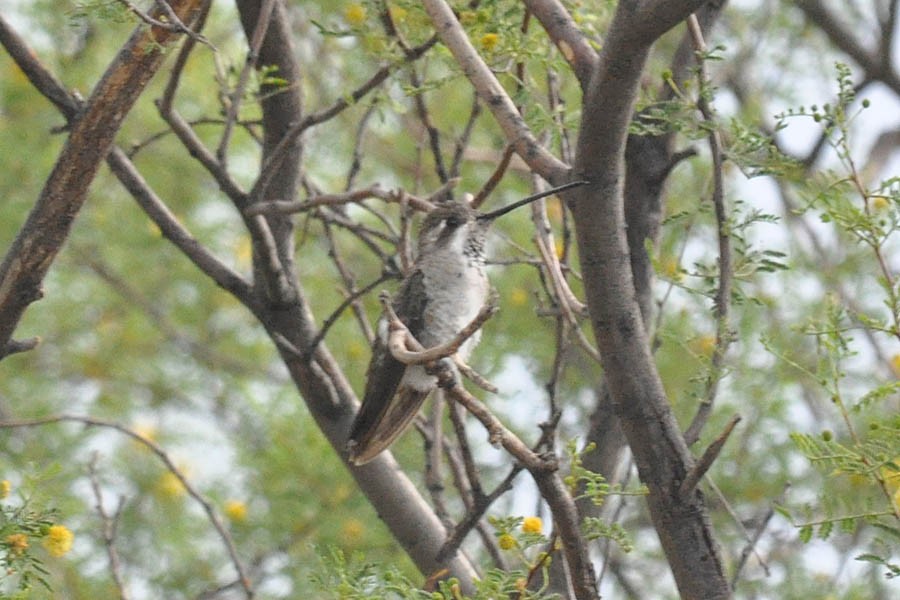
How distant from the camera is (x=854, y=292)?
6199 mm

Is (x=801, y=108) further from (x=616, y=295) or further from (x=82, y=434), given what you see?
(x=82, y=434)

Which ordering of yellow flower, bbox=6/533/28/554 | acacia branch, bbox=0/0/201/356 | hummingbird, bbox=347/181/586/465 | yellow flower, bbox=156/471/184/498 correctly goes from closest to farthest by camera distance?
yellow flower, bbox=6/533/28/554 < acacia branch, bbox=0/0/201/356 < hummingbird, bbox=347/181/586/465 < yellow flower, bbox=156/471/184/498

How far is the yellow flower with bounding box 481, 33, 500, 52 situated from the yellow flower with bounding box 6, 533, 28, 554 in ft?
4.96

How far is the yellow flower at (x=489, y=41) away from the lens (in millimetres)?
3262

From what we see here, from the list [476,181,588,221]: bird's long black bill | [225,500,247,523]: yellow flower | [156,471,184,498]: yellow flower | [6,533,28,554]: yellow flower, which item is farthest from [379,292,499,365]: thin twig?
[156,471,184,498]: yellow flower

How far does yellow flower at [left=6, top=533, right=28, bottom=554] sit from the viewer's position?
267cm

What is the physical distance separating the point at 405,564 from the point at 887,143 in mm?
3836

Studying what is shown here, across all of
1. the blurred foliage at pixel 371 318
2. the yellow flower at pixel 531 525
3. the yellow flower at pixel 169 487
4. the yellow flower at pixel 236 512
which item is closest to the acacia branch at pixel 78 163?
the blurred foliage at pixel 371 318

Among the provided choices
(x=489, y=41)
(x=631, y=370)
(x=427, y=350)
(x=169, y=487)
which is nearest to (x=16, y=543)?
(x=427, y=350)

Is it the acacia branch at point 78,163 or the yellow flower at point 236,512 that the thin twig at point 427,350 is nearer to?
the acacia branch at point 78,163

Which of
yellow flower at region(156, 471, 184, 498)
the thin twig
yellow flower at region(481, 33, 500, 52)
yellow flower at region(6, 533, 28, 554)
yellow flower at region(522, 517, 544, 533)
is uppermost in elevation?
yellow flower at region(156, 471, 184, 498)

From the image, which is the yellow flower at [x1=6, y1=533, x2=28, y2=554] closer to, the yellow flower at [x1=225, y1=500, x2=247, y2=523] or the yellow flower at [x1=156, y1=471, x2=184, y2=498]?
the yellow flower at [x1=225, y1=500, x2=247, y2=523]

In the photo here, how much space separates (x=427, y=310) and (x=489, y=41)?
2.41 feet

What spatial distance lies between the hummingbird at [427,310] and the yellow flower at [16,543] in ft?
3.20
